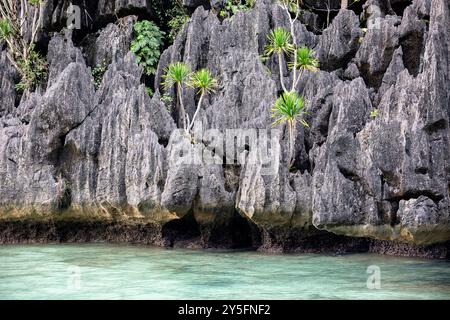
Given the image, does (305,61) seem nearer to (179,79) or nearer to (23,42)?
(179,79)

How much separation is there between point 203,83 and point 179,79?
766 millimetres

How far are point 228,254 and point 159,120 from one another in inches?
188

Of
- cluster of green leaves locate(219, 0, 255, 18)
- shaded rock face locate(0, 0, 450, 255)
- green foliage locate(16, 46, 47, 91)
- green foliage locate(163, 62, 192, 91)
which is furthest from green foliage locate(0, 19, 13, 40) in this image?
cluster of green leaves locate(219, 0, 255, 18)

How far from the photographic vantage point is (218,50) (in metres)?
23.3

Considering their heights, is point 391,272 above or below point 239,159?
below

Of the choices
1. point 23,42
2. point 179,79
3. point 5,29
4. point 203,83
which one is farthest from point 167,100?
point 5,29

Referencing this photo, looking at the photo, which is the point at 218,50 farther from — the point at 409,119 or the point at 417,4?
the point at 409,119

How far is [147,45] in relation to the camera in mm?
25094

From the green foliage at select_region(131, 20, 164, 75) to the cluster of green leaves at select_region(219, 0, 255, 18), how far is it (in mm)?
2523

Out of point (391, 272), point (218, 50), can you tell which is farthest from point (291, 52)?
point (391, 272)

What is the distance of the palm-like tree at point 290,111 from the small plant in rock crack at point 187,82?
2.80 meters
